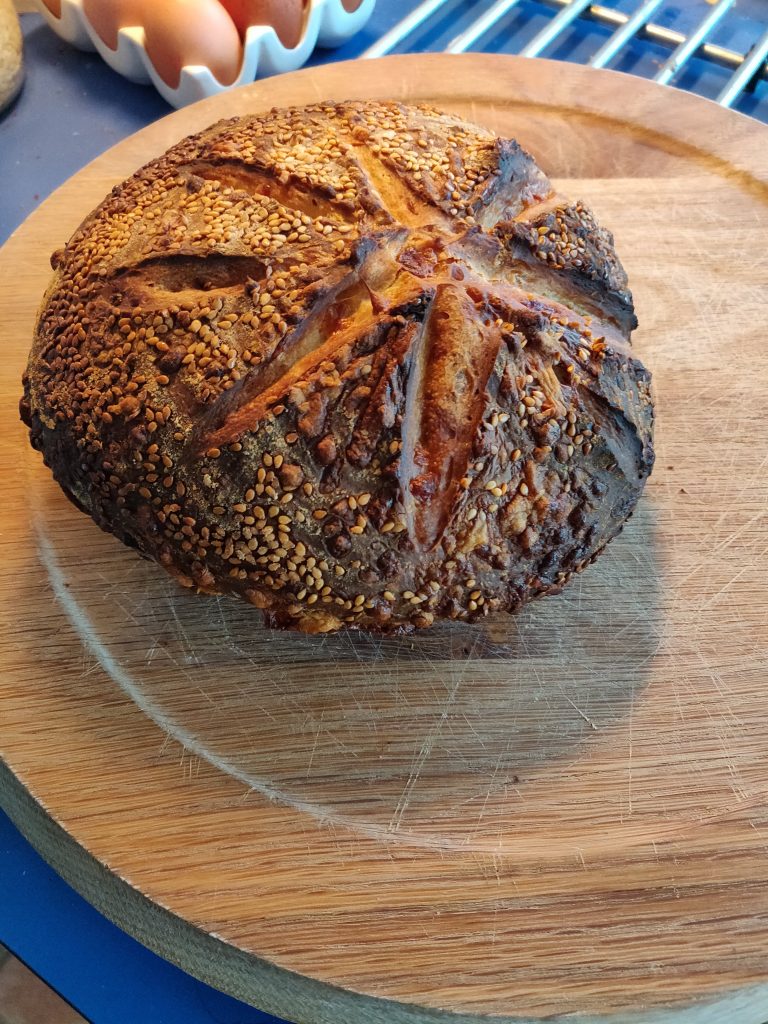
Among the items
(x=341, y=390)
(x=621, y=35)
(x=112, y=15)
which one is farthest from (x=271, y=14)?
(x=341, y=390)

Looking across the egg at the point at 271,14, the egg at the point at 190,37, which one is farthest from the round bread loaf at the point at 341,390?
the egg at the point at 271,14

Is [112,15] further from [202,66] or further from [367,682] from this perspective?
[367,682]

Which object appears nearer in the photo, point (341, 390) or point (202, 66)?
point (341, 390)

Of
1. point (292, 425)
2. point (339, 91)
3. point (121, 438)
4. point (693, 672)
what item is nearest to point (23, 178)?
point (339, 91)

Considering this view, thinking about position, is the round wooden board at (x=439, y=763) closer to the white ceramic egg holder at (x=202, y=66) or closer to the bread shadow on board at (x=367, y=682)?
the bread shadow on board at (x=367, y=682)

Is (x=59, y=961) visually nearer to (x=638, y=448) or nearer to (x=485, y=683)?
(x=485, y=683)

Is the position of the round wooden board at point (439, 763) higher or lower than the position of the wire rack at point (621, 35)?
lower
